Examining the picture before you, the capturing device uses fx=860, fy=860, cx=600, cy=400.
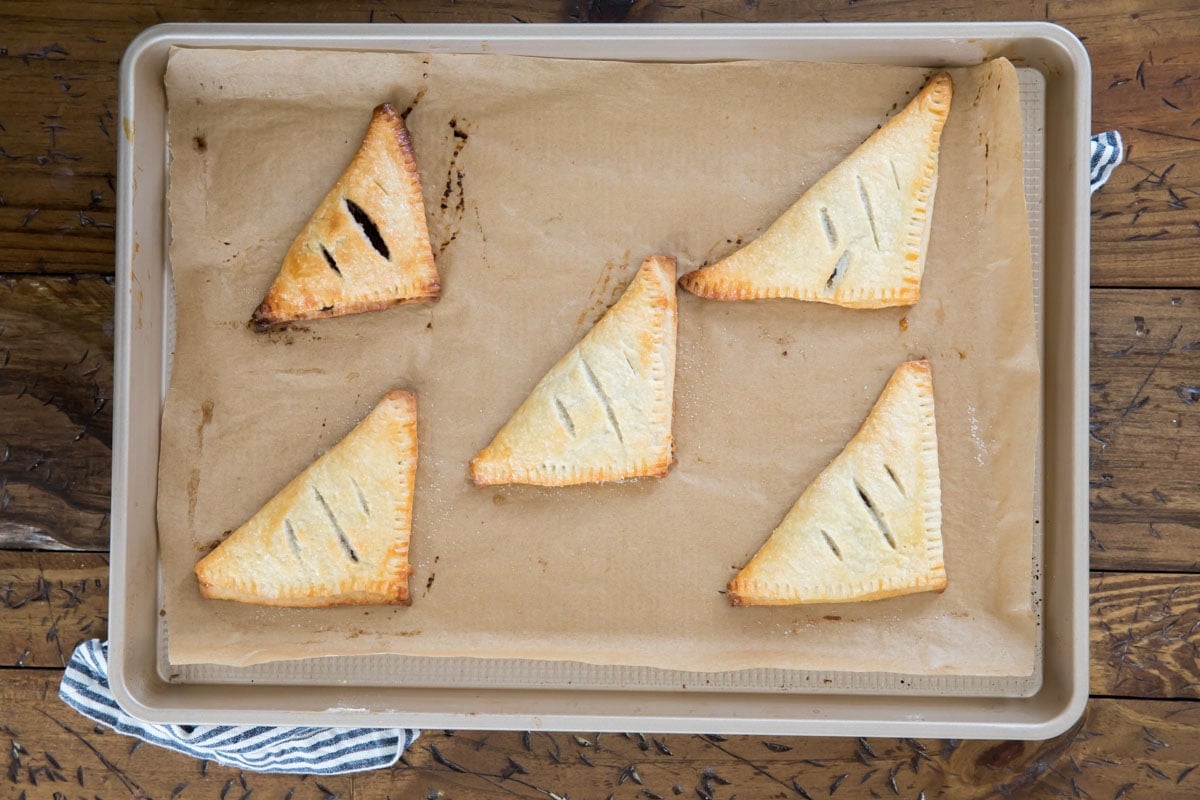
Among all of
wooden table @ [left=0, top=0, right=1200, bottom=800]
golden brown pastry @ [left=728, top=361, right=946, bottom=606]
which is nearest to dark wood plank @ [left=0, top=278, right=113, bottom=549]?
wooden table @ [left=0, top=0, right=1200, bottom=800]

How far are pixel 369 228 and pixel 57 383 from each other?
87 cm

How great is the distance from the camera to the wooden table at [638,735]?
2.01 m

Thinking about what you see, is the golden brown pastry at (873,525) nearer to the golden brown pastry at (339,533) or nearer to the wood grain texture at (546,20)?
the wood grain texture at (546,20)

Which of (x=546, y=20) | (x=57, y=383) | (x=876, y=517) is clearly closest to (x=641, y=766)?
(x=876, y=517)

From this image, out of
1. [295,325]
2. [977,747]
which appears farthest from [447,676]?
[977,747]

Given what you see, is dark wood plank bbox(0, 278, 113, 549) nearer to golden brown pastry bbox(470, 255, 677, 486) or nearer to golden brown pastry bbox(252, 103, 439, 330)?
golden brown pastry bbox(252, 103, 439, 330)

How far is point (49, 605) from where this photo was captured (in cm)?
208

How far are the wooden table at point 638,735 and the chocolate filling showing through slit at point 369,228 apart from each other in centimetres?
48

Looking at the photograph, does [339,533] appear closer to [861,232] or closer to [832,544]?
[832,544]

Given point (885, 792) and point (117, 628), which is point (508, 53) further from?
point (885, 792)

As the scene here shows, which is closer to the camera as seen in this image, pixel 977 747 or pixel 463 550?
pixel 463 550

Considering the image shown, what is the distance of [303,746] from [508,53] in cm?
168

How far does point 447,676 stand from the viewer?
6.47 ft

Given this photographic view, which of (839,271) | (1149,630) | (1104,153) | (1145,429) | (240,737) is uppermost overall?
(1104,153)
